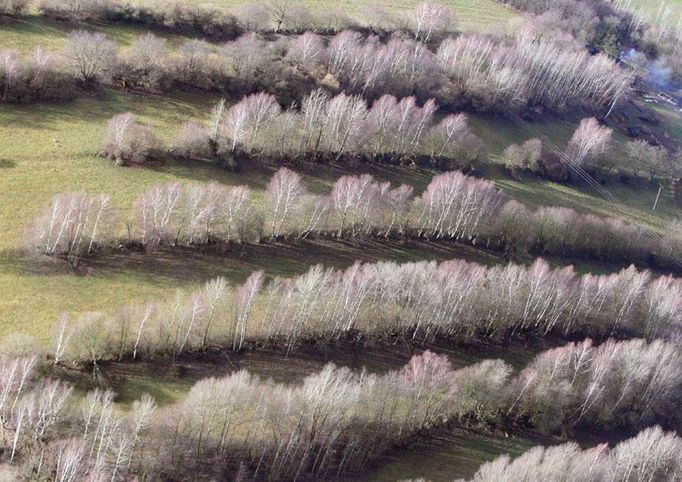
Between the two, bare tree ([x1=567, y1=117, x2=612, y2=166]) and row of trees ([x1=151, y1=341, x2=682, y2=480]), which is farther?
bare tree ([x1=567, y1=117, x2=612, y2=166])

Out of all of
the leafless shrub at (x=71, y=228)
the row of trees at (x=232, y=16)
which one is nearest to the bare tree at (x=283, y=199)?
the leafless shrub at (x=71, y=228)

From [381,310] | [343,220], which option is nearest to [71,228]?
[343,220]

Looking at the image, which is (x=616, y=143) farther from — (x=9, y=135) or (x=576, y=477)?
(x=9, y=135)

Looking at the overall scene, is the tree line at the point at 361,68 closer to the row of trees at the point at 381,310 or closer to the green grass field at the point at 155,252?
the green grass field at the point at 155,252

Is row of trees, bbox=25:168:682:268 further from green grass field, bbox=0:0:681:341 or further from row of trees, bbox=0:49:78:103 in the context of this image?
row of trees, bbox=0:49:78:103

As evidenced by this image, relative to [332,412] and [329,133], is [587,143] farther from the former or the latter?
[332,412]

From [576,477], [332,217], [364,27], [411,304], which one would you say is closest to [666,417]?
[576,477]

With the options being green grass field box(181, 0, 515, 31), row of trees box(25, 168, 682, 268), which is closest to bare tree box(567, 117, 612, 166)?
row of trees box(25, 168, 682, 268)
